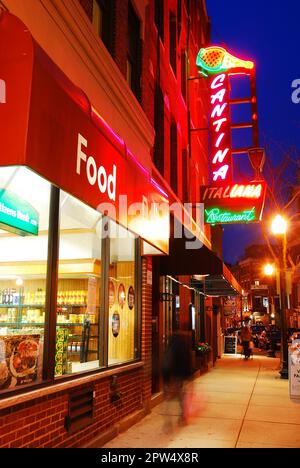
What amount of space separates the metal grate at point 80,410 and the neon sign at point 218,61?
39.7ft

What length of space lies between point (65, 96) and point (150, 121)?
5941 mm

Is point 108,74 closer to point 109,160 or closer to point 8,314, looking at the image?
point 109,160

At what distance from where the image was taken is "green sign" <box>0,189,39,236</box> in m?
6.03

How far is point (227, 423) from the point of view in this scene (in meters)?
8.20

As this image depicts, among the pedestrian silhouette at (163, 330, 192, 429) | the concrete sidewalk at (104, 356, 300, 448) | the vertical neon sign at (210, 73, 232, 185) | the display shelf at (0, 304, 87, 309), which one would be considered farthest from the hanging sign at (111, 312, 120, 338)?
the vertical neon sign at (210, 73, 232, 185)

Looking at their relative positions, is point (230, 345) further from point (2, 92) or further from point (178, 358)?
point (2, 92)

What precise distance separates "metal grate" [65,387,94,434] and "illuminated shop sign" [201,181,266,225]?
8.39m

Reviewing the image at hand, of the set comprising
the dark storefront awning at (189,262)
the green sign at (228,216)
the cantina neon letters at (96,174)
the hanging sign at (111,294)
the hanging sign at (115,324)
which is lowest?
the hanging sign at (115,324)

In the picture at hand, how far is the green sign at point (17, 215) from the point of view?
6.03 m

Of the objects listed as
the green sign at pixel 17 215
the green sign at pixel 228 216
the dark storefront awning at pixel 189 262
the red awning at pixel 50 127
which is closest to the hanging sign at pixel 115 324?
the green sign at pixel 17 215

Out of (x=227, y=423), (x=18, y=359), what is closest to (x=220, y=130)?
(x=227, y=423)

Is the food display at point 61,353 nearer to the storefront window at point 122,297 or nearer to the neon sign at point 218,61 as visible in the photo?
the storefront window at point 122,297

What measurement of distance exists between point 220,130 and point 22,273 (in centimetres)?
855

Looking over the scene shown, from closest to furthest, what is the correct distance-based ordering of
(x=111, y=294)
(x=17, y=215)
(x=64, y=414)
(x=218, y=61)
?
(x=64, y=414)
(x=17, y=215)
(x=111, y=294)
(x=218, y=61)
